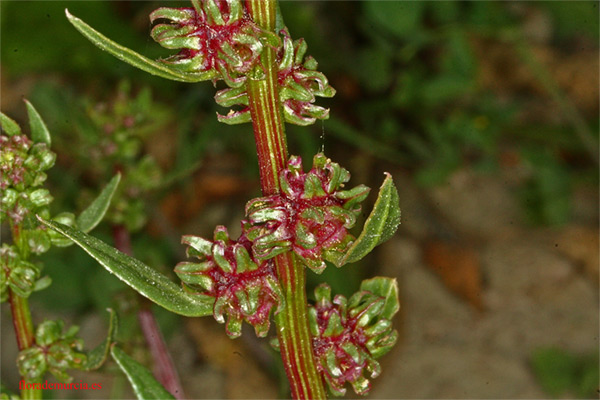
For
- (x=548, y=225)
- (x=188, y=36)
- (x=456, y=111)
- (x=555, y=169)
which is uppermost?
(x=188, y=36)

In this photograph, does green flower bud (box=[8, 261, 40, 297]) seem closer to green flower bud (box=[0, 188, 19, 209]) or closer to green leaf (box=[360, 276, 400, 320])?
green flower bud (box=[0, 188, 19, 209])

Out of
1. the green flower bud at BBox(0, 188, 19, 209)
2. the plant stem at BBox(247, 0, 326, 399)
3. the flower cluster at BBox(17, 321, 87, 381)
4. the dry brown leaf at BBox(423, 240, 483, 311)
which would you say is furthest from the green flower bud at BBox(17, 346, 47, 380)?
the dry brown leaf at BBox(423, 240, 483, 311)

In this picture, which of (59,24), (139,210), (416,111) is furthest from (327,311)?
(59,24)

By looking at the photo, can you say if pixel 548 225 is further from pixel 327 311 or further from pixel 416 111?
pixel 327 311

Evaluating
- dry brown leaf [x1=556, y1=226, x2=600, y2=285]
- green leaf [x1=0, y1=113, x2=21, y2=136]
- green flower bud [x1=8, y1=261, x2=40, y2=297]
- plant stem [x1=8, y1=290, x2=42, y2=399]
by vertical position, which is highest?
green leaf [x1=0, y1=113, x2=21, y2=136]

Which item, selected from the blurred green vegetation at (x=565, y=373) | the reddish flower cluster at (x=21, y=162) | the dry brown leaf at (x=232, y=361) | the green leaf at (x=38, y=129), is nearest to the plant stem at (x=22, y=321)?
the reddish flower cluster at (x=21, y=162)

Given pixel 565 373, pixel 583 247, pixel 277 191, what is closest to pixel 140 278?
pixel 277 191

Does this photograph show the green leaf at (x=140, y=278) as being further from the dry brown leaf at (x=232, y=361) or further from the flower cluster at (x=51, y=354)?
the dry brown leaf at (x=232, y=361)
